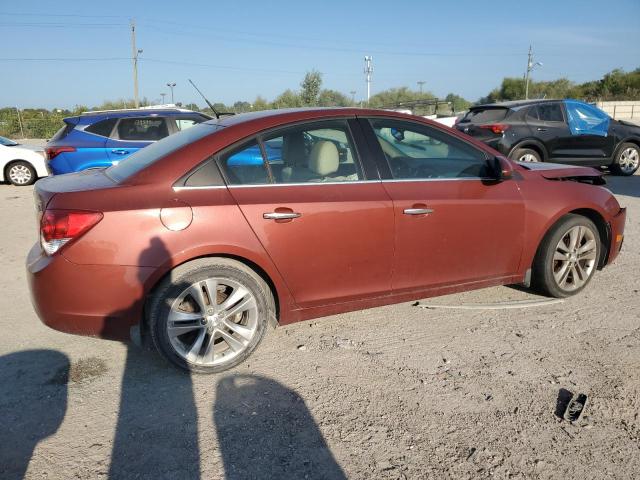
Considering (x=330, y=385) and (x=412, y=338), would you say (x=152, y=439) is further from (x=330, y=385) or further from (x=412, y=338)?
(x=412, y=338)

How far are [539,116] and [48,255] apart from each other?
31.2 feet

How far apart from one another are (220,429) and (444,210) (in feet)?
6.72

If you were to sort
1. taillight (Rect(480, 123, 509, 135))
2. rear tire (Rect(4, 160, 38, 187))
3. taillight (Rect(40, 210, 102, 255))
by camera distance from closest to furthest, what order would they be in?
taillight (Rect(40, 210, 102, 255)) < taillight (Rect(480, 123, 509, 135)) < rear tire (Rect(4, 160, 38, 187))

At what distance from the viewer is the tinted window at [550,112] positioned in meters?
10.0

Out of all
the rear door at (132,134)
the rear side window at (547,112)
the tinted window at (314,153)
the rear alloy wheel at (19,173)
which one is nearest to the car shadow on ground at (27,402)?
the tinted window at (314,153)

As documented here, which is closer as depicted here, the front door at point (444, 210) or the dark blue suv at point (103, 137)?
the front door at point (444, 210)

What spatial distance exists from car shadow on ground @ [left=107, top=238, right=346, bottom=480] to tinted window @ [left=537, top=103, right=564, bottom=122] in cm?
902

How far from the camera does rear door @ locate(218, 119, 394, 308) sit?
10.3 ft

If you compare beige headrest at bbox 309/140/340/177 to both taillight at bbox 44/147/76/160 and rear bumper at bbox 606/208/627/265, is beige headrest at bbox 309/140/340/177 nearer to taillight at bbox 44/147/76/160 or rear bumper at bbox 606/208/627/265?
rear bumper at bbox 606/208/627/265

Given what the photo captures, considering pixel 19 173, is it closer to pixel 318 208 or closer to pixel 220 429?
pixel 318 208

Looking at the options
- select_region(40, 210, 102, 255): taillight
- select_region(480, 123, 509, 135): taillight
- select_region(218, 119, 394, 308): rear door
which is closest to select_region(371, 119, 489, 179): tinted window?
select_region(218, 119, 394, 308): rear door

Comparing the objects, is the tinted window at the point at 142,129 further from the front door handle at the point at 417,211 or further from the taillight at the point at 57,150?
the front door handle at the point at 417,211

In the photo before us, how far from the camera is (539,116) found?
9969mm

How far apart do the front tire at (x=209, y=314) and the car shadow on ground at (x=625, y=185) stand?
8067mm
